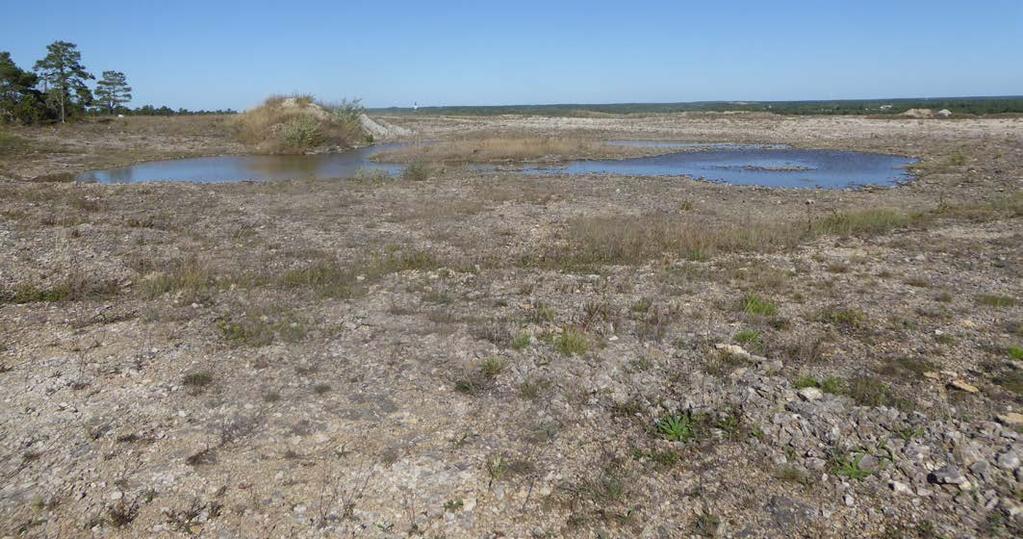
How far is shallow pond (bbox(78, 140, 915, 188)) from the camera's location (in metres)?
28.9

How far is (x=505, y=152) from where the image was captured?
128 feet

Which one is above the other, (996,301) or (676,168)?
(676,168)

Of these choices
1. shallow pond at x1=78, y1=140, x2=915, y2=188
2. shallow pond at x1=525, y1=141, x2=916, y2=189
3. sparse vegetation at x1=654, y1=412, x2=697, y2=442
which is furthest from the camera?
shallow pond at x1=78, y1=140, x2=915, y2=188

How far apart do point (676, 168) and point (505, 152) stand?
1109 cm

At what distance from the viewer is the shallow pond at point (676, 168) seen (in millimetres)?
28906

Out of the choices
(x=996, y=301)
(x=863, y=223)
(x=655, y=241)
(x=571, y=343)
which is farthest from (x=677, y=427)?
(x=863, y=223)

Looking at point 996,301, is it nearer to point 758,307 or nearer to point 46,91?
point 758,307

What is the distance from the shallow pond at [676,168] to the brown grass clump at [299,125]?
2.23 m

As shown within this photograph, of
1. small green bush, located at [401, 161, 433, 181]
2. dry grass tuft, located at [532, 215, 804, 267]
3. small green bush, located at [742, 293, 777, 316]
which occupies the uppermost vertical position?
small green bush, located at [401, 161, 433, 181]

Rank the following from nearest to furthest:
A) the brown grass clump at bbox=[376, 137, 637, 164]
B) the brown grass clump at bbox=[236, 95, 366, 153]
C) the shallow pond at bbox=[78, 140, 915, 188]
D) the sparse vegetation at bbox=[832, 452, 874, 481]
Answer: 1. the sparse vegetation at bbox=[832, 452, 874, 481]
2. the shallow pond at bbox=[78, 140, 915, 188]
3. the brown grass clump at bbox=[376, 137, 637, 164]
4. the brown grass clump at bbox=[236, 95, 366, 153]

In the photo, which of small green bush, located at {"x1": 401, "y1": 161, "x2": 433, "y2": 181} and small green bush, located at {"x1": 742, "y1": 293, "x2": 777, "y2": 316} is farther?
small green bush, located at {"x1": 401, "y1": 161, "x2": 433, "y2": 181}

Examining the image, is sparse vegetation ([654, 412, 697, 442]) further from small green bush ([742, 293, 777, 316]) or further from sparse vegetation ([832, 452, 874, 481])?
small green bush ([742, 293, 777, 316])

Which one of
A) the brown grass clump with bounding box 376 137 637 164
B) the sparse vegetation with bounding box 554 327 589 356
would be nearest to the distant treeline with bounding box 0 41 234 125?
the brown grass clump with bounding box 376 137 637 164

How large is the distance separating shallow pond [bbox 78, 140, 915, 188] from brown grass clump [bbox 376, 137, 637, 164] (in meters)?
2.02
